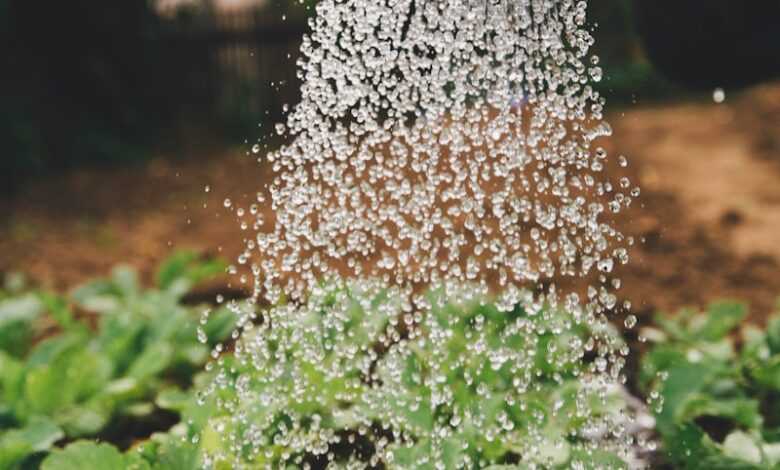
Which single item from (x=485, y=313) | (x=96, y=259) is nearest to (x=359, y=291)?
(x=485, y=313)

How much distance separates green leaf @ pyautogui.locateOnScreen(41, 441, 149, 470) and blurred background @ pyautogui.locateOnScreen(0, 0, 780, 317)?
1946mm

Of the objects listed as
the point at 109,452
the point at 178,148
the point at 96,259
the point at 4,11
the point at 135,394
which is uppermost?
the point at 4,11

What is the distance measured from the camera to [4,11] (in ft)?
23.7

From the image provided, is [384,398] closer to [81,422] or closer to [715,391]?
[81,422]

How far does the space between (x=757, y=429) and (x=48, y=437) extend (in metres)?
1.95

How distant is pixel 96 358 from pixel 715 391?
1937 mm

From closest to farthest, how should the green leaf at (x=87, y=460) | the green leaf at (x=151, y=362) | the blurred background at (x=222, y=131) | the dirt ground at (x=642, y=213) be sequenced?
the green leaf at (x=87, y=460), the green leaf at (x=151, y=362), the blurred background at (x=222, y=131), the dirt ground at (x=642, y=213)

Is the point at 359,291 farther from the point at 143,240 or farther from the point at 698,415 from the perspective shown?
the point at 143,240

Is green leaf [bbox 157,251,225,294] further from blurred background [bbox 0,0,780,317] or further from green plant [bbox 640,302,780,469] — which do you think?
green plant [bbox 640,302,780,469]

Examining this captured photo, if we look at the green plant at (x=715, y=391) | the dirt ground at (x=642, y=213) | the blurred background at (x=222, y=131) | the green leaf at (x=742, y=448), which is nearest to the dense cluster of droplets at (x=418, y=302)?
the green plant at (x=715, y=391)

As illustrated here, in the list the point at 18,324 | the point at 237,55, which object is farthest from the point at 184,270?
the point at 237,55

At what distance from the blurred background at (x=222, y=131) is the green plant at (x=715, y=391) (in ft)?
2.49

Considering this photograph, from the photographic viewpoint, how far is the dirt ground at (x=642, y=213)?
459 centimetres

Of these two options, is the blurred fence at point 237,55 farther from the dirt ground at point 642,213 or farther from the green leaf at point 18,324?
the green leaf at point 18,324
